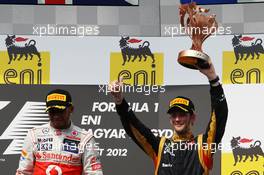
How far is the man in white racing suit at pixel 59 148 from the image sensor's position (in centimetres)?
286

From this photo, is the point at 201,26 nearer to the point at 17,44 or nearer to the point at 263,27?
the point at 263,27

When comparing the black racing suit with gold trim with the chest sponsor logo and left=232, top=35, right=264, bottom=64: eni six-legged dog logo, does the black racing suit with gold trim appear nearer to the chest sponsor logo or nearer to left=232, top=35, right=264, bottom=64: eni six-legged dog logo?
the chest sponsor logo

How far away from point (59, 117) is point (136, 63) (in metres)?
1.70

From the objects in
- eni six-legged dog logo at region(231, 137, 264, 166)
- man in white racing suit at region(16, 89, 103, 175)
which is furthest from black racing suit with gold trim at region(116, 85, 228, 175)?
eni six-legged dog logo at region(231, 137, 264, 166)

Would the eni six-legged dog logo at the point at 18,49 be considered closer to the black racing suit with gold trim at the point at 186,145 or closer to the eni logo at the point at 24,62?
the eni logo at the point at 24,62

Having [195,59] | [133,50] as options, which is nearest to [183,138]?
[195,59]

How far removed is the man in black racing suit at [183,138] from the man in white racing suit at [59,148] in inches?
9.7

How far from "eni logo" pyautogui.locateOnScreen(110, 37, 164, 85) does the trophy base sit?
1450 millimetres

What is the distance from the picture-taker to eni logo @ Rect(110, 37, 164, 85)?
4434 mm

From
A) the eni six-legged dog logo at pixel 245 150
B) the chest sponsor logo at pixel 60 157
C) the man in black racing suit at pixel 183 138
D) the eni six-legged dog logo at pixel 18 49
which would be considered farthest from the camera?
the eni six-legged dog logo at pixel 18 49

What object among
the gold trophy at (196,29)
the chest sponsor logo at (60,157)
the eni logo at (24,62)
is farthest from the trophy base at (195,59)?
the eni logo at (24,62)

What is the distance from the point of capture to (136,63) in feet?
14.7

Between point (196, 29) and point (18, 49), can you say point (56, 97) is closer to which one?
point (196, 29)

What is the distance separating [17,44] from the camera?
14.6 ft
